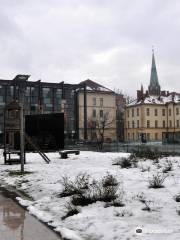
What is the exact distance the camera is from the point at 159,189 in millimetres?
10836

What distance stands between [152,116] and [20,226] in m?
109

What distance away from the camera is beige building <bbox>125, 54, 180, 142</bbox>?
11456 centimetres

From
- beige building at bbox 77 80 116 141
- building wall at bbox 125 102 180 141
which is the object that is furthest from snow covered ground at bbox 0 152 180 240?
building wall at bbox 125 102 180 141

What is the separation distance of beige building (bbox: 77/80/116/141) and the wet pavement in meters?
100

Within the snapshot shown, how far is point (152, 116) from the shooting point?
115 m

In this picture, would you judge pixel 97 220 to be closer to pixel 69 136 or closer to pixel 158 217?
pixel 158 217

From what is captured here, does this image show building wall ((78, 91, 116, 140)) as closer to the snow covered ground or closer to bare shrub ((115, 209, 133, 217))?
the snow covered ground

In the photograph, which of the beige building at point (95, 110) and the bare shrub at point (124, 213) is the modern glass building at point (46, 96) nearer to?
the beige building at point (95, 110)

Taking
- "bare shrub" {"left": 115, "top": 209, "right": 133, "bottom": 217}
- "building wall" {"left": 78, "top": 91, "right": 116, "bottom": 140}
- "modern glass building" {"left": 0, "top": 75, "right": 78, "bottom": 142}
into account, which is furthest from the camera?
"building wall" {"left": 78, "top": 91, "right": 116, "bottom": 140}

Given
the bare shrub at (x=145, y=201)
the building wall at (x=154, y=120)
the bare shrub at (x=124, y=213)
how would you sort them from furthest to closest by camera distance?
the building wall at (x=154, y=120) < the bare shrub at (x=145, y=201) < the bare shrub at (x=124, y=213)

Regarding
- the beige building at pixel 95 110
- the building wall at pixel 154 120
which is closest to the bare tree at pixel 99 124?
the beige building at pixel 95 110

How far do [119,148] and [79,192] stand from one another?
33.6m

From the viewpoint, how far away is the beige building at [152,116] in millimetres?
114562

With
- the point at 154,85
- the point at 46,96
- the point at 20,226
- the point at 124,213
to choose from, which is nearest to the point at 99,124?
the point at 46,96
